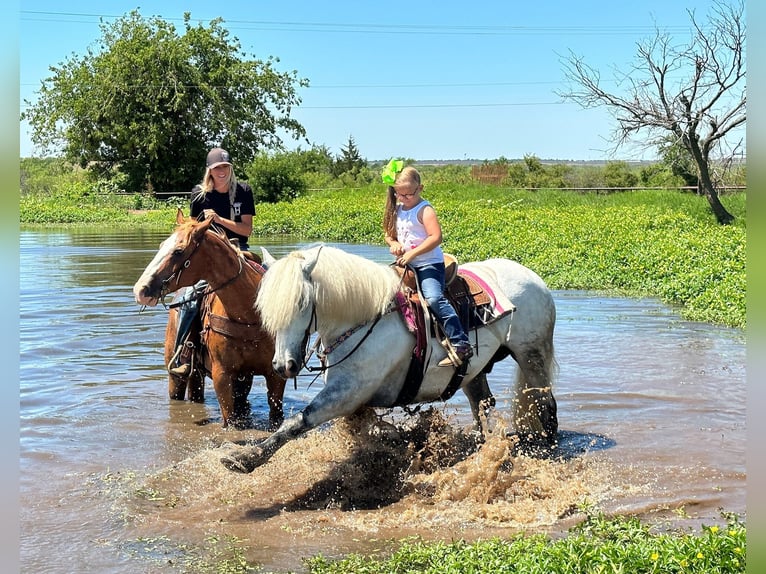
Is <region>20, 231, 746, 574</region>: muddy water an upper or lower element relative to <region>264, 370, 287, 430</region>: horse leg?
lower

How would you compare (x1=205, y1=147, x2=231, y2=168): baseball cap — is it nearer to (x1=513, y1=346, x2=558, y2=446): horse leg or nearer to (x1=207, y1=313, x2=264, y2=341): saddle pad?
(x1=207, y1=313, x2=264, y2=341): saddle pad

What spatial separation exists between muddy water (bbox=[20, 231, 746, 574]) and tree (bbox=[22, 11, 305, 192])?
Answer: 150 feet

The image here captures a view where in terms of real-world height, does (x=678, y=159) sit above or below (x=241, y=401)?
above

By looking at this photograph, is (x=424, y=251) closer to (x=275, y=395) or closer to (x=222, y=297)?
(x=222, y=297)

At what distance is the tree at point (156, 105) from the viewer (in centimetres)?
5297

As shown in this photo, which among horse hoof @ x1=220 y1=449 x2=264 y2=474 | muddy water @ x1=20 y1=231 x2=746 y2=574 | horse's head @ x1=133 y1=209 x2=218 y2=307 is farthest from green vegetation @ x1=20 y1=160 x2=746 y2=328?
horse hoof @ x1=220 y1=449 x2=264 y2=474

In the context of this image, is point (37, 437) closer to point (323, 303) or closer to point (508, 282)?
point (323, 303)

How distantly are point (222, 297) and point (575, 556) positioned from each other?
11.5 ft

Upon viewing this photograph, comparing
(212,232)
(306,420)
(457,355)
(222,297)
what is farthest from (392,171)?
(306,420)

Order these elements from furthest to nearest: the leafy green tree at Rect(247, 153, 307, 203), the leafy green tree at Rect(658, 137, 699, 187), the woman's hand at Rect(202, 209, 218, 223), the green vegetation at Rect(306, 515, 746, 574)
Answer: the leafy green tree at Rect(247, 153, 307, 203)
the leafy green tree at Rect(658, 137, 699, 187)
the woman's hand at Rect(202, 209, 218, 223)
the green vegetation at Rect(306, 515, 746, 574)

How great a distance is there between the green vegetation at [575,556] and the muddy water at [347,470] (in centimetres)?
43

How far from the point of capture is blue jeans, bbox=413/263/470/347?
19.3 ft

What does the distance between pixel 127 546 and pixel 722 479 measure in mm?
4238

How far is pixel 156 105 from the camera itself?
52.7 m
